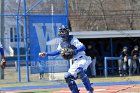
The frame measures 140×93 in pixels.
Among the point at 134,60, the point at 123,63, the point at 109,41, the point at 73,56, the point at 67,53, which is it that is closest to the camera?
the point at 67,53

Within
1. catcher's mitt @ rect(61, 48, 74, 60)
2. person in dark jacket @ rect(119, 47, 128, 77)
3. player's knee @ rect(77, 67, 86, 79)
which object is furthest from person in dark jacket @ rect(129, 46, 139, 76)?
catcher's mitt @ rect(61, 48, 74, 60)

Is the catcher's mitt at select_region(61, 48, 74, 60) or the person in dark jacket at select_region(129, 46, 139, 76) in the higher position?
the catcher's mitt at select_region(61, 48, 74, 60)

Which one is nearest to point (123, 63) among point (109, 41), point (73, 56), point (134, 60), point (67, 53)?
point (134, 60)

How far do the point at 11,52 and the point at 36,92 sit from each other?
1168 centimetres

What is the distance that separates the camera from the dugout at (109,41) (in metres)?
26.4

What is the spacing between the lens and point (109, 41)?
2884 centimetres

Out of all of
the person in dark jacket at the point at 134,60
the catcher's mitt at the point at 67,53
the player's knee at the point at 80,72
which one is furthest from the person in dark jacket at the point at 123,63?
the catcher's mitt at the point at 67,53

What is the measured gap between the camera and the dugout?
26.4 metres

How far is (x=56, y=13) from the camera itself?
2309 centimetres

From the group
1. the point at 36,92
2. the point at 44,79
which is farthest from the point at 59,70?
the point at 36,92

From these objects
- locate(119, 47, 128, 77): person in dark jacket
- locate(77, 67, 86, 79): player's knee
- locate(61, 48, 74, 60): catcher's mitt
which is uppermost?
locate(61, 48, 74, 60): catcher's mitt

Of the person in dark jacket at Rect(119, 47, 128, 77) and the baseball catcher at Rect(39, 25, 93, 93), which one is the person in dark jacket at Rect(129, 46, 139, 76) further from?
the baseball catcher at Rect(39, 25, 93, 93)

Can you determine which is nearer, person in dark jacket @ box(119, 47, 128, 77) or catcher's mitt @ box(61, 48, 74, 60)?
catcher's mitt @ box(61, 48, 74, 60)

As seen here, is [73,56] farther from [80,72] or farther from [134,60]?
[134,60]
